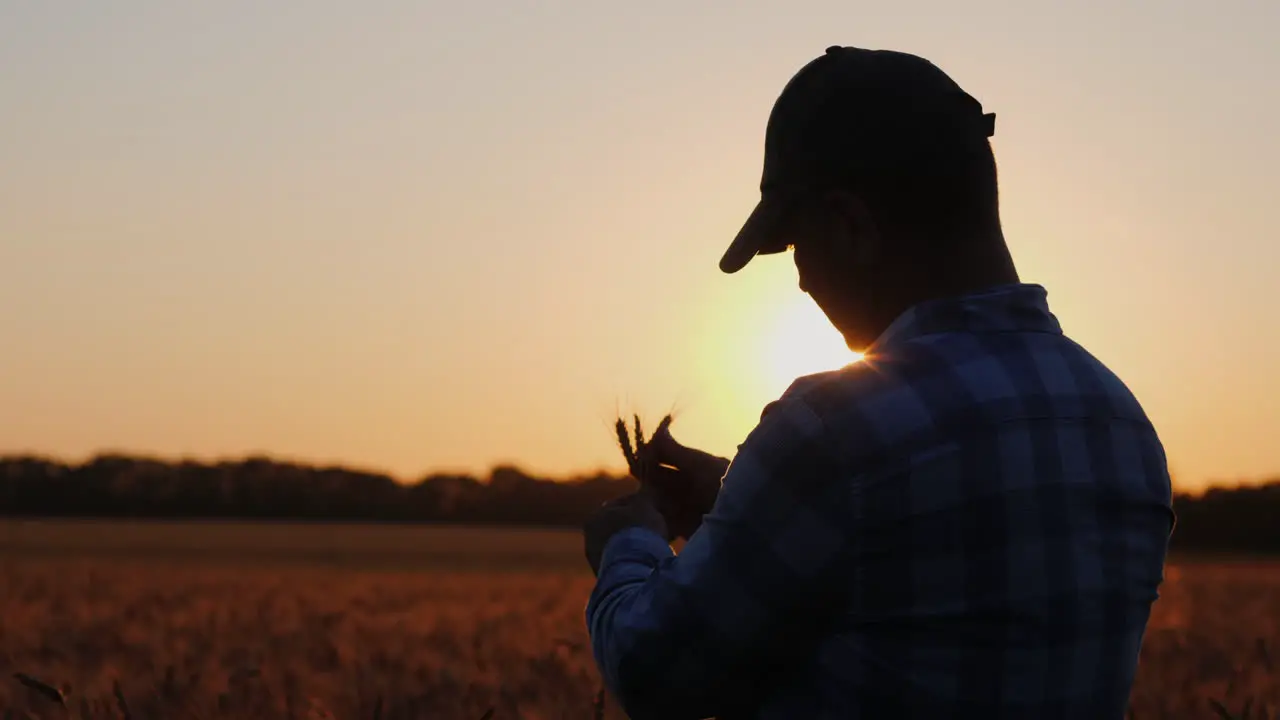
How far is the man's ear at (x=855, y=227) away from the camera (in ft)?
6.91

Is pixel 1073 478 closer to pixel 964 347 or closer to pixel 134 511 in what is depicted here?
pixel 964 347

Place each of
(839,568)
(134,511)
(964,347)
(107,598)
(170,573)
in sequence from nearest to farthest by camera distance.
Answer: (839,568) < (964,347) < (107,598) < (170,573) < (134,511)

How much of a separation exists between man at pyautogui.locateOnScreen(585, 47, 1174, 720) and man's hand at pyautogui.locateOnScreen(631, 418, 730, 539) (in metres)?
0.25

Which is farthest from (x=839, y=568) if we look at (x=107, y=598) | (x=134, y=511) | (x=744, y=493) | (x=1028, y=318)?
(x=134, y=511)

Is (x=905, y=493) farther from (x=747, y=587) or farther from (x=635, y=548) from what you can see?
(x=635, y=548)

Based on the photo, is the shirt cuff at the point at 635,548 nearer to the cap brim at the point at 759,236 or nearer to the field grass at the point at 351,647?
the cap brim at the point at 759,236

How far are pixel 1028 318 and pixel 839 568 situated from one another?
476mm

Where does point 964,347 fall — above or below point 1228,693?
above

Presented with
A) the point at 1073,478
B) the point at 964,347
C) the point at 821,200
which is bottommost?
the point at 1073,478

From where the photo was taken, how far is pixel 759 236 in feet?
7.24

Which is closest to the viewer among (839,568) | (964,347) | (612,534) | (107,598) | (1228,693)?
(839,568)

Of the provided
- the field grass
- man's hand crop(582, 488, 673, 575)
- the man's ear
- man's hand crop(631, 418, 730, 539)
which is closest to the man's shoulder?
the man's ear

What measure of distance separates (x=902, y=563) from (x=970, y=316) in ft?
1.19

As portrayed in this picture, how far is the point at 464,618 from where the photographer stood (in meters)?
9.80
